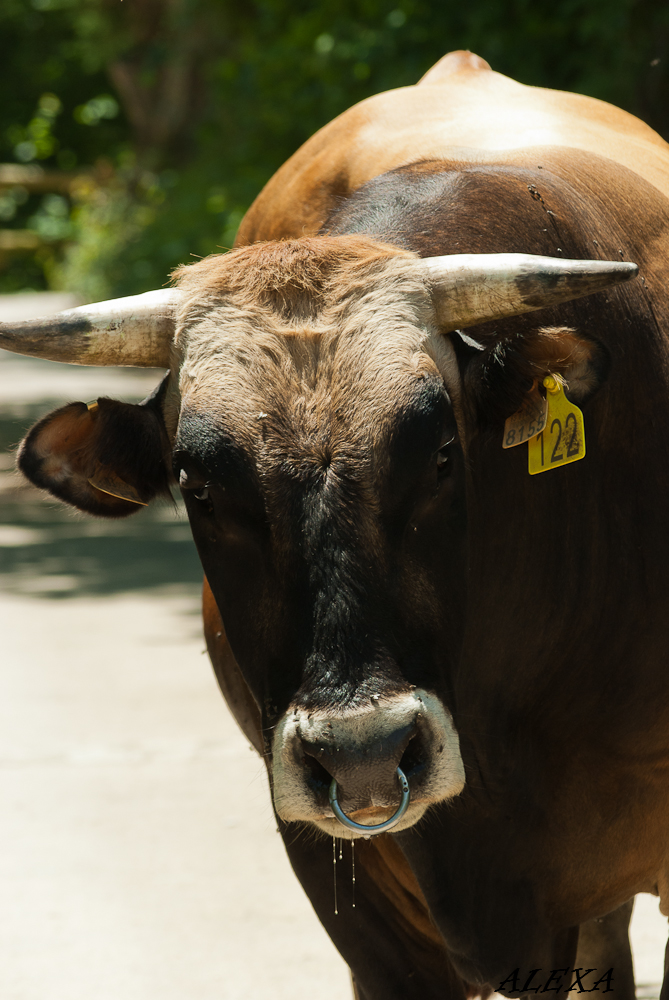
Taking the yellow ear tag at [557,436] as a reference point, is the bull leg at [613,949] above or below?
below

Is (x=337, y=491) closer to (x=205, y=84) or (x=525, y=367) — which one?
(x=525, y=367)

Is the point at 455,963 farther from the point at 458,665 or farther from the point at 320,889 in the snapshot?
the point at 458,665

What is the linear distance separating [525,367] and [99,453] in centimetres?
91

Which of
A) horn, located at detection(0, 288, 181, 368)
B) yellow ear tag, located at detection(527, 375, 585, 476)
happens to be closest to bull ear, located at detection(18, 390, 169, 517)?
horn, located at detection(0, 288, 181, 368)

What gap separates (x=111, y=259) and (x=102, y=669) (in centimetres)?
1541

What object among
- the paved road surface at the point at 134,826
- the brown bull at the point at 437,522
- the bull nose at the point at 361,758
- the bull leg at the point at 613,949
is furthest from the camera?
the paved road surface at the point at 134,826

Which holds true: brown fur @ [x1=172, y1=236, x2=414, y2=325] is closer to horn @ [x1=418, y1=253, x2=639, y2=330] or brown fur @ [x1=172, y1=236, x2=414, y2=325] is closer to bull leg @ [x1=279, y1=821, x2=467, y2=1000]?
horn @ [x1=418, y1=253, x2=639, y2=330]

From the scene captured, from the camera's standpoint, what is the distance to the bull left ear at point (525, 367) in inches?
95.8

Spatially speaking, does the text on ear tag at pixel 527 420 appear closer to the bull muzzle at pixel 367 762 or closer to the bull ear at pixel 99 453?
the bull muzzle at pixel 367 762

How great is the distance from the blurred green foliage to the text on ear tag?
3.72 meters

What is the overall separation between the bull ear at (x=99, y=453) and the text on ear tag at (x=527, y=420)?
2.39 ft

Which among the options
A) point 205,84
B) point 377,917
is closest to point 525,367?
point 377,917

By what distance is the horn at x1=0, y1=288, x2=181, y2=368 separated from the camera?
2.46m

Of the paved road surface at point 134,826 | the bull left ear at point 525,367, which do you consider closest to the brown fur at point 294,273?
the bull left ear at point 525,367
